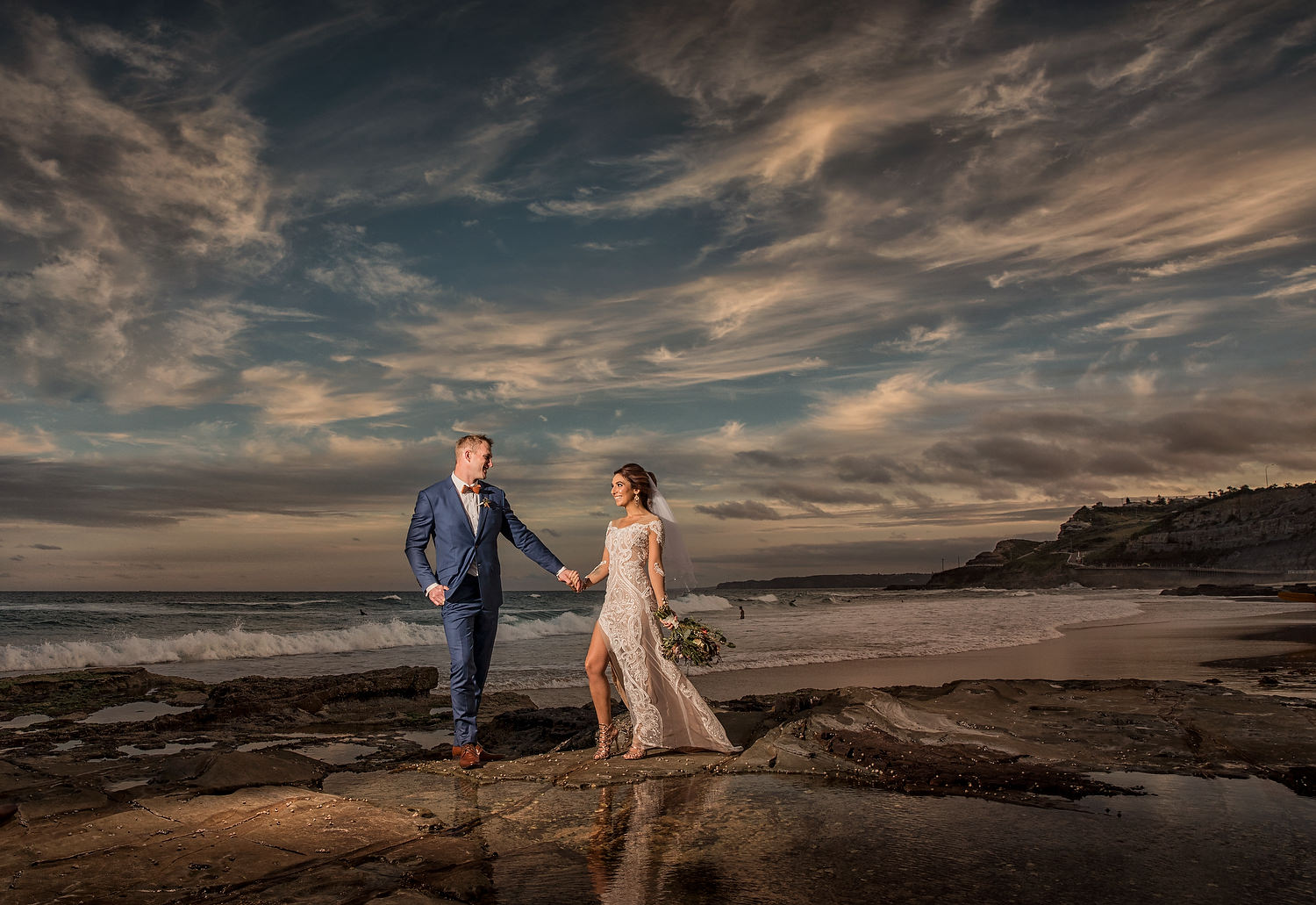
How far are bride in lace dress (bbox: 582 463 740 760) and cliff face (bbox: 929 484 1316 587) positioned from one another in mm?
114643

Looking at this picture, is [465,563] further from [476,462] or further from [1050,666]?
[1050,666]

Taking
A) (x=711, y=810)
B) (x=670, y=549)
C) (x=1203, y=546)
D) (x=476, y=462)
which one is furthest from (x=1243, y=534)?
(x=711, y=810)

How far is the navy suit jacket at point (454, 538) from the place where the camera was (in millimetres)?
6508

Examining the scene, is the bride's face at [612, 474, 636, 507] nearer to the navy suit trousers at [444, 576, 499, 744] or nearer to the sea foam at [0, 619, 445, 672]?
the navy suit trousers at [444, 576, 499, 744]

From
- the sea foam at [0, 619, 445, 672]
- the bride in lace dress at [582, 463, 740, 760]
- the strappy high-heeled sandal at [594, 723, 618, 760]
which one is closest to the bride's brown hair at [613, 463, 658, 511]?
the bride in lace dress at [582, 463, 740, 760]

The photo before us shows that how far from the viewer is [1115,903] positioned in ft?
10.7

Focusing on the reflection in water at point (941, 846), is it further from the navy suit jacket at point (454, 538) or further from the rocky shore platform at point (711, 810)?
the navy suit jacket at point (454, 538)

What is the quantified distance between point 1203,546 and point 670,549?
133 meters

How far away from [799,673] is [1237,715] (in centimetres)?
735

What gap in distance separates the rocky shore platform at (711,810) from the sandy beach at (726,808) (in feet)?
0.07

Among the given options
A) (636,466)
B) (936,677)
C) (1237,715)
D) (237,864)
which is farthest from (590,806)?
(936,677)

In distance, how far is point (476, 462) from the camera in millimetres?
6746

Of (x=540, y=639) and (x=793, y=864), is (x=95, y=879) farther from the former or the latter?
(x=540, y=639)

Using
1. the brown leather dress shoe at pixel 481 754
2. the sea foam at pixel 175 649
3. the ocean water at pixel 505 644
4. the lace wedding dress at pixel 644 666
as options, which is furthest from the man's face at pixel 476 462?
the sea foam at pixel 175 649
